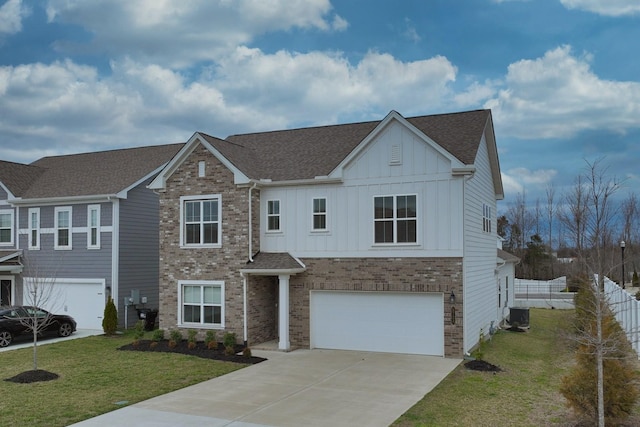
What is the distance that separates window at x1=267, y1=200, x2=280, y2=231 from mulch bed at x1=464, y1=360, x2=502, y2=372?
781cm

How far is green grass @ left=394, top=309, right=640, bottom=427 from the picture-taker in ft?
34.0

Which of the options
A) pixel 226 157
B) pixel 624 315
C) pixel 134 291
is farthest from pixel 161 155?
pixel 624 315

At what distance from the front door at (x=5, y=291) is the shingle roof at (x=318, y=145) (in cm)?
1262

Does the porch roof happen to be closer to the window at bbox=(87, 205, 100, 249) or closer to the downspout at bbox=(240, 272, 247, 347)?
the downspout at bbox=(240, 272, 247, 347)

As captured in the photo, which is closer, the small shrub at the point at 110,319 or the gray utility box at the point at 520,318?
the small shrub at the point at 110,319

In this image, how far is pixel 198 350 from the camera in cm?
1789

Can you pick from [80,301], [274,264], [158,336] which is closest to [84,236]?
[80,301]

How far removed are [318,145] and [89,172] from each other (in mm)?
Result: 11593

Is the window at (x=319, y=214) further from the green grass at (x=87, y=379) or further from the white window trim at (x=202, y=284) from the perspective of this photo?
the green grass at (x=87, y=379)

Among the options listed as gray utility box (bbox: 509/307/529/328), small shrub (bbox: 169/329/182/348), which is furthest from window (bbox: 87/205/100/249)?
gray utility box (bbox: 509/307/529/328)

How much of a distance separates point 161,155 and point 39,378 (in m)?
14.4

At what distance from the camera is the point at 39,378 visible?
13758 millimetres

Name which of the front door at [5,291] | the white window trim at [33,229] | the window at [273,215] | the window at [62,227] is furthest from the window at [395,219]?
the front door at [5,291]

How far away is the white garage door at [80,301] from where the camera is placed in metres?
23.4
